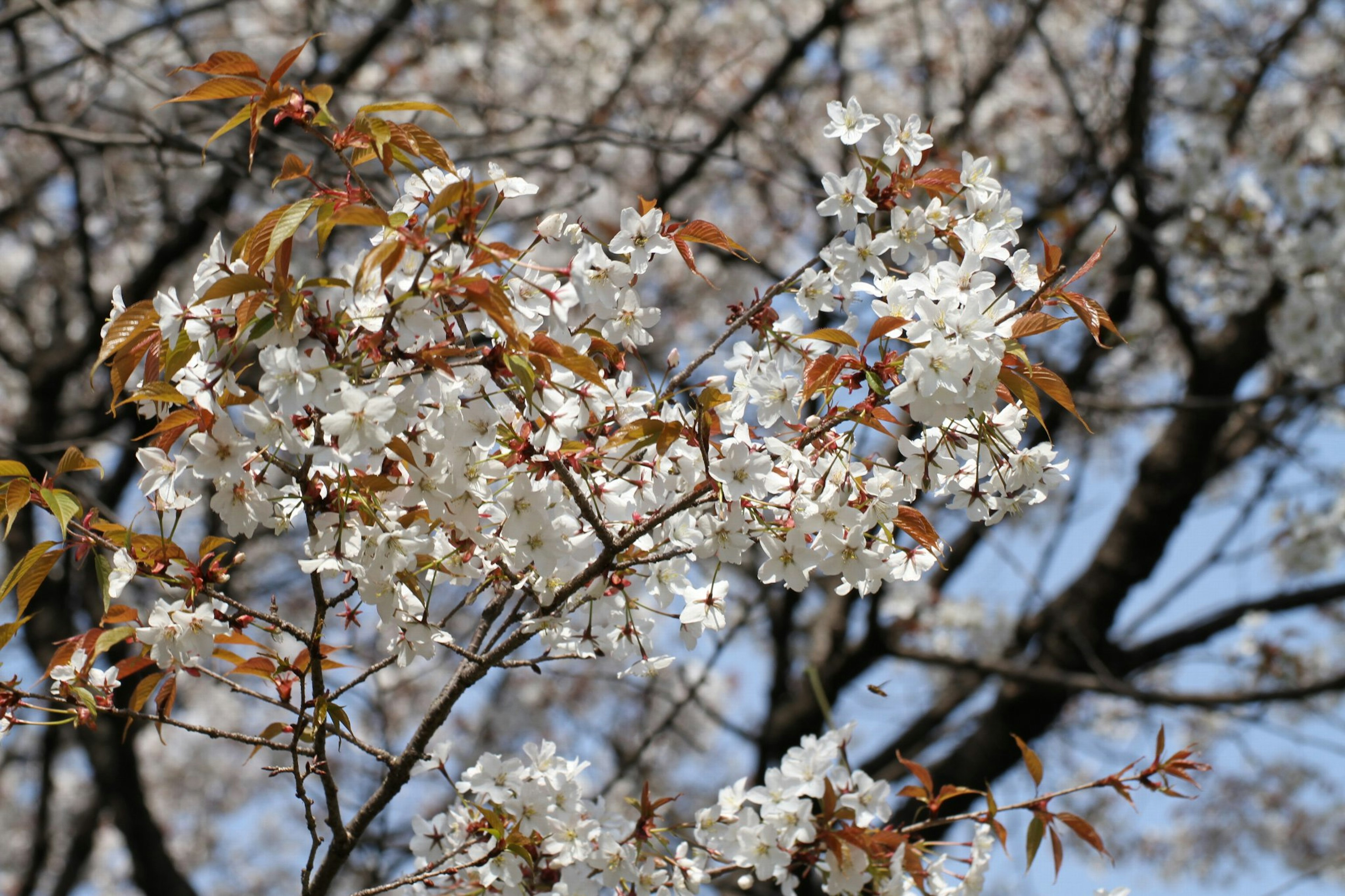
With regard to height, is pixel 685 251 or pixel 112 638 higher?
pixel 685 251

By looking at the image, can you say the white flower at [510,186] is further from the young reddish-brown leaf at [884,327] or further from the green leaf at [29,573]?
the green leaf at [29,573]

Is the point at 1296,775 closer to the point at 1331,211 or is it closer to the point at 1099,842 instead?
the point at 1331,211

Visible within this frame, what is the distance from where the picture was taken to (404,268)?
1.14 meters

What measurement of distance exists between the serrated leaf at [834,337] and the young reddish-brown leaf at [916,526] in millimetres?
239

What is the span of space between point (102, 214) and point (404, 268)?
5.75 meters

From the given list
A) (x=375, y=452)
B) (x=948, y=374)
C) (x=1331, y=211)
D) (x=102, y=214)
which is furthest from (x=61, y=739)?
(x=1331, y=211)

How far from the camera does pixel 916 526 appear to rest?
1.35m

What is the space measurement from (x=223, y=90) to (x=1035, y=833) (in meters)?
1.53

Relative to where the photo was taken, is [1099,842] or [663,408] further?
[1099,842]

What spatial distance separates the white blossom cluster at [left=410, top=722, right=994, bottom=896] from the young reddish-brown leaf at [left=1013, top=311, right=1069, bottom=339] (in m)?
0.72

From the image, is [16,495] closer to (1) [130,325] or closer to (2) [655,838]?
(1) [130,325]

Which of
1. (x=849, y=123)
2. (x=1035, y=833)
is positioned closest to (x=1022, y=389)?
(x=849, y=123)

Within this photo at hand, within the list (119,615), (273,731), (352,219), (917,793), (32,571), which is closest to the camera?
(352,219)

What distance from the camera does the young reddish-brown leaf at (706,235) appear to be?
1402mm
